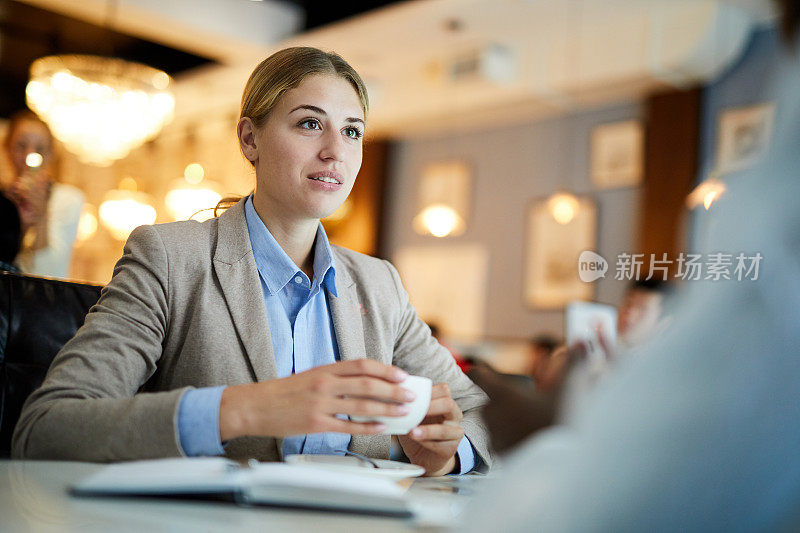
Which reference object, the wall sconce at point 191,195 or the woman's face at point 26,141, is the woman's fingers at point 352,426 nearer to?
the woman's face at point 26,141

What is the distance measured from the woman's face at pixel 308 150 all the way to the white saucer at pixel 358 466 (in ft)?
1.83

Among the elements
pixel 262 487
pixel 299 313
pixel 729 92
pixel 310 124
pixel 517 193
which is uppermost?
pixel 729 92

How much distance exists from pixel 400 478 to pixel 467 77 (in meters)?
5.90

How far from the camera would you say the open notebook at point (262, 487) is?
0.64 m

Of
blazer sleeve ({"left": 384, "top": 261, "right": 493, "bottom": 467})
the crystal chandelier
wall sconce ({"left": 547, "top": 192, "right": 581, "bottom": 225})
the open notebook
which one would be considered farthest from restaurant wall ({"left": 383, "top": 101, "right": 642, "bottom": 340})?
the open notebook

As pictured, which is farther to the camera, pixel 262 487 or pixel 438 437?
pixel 438 437

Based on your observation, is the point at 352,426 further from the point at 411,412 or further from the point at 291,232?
the point at 291,232

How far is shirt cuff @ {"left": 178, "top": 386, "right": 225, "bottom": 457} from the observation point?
90 cm

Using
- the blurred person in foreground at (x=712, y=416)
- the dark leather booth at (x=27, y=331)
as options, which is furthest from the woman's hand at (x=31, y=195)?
the blurred person in foreground at (x=712, y=416)

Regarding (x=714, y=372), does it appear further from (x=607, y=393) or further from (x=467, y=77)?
(x=467, y=77)

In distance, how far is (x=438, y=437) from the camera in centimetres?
105

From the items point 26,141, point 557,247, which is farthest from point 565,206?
point 26,141

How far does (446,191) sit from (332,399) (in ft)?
23.6

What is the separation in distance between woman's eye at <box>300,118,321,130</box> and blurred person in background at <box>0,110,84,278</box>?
175 cm
